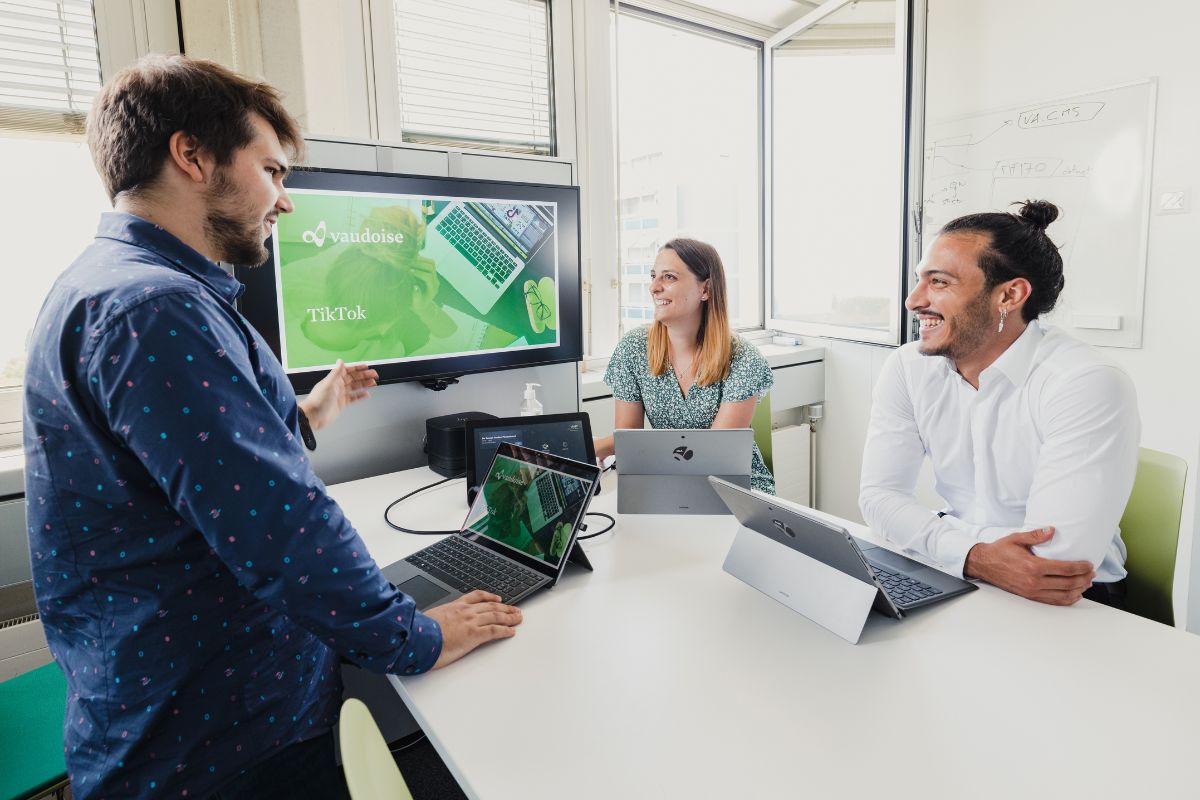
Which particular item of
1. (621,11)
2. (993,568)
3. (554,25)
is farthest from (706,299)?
(621,11)

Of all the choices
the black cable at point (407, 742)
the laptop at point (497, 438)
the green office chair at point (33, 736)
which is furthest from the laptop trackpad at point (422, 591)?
the black cable at point (407, 742)

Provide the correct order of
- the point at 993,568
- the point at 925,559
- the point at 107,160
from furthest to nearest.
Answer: the point at 925,559 < the point at 993,568 < the point at 107,160

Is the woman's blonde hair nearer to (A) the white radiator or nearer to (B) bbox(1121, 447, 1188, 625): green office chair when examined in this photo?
(B) bbox(1121, 447, 1188, 625): green office chair

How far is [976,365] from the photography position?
1598mm

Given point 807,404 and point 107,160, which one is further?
point 807,404

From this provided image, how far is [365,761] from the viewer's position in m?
0.61

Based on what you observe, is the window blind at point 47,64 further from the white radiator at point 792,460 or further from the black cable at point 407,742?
the white radiator at point 792,460

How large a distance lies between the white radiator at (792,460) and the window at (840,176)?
0.53 m

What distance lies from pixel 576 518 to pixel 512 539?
→ 16 cm

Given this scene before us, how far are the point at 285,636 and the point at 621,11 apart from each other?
9.91 ft

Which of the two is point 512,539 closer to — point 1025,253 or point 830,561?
point 830,561

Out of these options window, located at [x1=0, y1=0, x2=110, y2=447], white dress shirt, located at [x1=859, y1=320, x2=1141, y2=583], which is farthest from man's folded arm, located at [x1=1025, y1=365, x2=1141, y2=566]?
window, located at [x1=0, y1=0, x2=110, y2=447]

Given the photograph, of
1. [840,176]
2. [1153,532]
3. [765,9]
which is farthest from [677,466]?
[765,9]

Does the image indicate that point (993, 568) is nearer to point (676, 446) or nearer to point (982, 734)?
point (982, 734)
